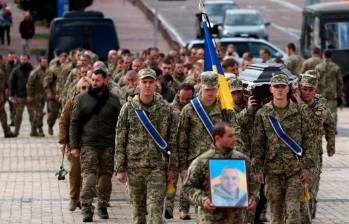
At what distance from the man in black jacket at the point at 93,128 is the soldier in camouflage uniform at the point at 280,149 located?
2.65 m

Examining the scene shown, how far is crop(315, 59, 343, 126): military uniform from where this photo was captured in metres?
28.0

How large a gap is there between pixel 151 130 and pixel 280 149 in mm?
1357

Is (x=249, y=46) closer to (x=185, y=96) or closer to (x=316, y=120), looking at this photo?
(x=185, y=96)

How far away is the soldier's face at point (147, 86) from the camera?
14500 mm

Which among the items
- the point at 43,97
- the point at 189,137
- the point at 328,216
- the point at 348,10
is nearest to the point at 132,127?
the point at 189,137

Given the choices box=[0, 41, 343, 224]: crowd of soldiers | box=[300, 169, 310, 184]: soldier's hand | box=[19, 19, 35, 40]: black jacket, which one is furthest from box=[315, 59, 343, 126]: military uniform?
box=[19, 19, 35, 40]: black jacket

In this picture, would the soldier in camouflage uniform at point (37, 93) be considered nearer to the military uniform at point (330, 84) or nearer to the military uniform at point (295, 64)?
the military uniform at point (295, 64)

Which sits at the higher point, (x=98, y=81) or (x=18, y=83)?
(x=98, y=81)

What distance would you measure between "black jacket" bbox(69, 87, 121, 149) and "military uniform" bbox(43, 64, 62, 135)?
1259 cm

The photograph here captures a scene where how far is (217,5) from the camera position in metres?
60.4

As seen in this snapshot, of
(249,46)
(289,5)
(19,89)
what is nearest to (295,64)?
(19,89)

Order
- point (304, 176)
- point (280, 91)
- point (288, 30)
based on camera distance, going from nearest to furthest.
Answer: point (304, 176) → point (280, 91) → point (288, 30)

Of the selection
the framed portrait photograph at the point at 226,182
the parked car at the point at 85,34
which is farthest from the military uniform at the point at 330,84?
the framed portrait photograph at the point at 226,182

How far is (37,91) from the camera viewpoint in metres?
30.2
